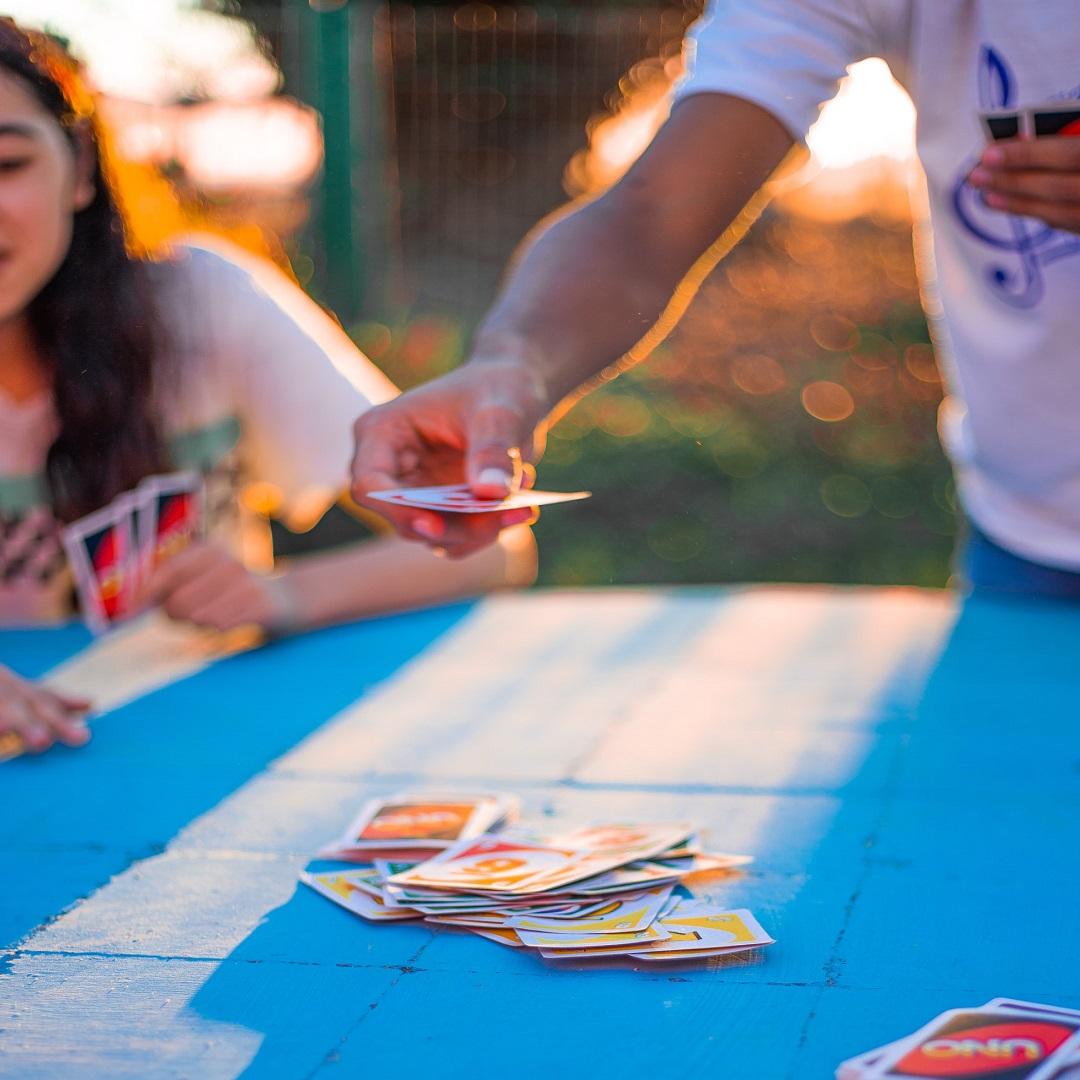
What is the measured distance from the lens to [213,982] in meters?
1.03

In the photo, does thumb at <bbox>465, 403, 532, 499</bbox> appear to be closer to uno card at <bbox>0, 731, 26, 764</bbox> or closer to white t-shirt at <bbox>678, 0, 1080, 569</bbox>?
white t-shirt at <bbox>678, 0, 1080, 569</bbox>

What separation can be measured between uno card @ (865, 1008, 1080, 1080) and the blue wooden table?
0.04m

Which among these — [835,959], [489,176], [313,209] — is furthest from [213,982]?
[489,176]

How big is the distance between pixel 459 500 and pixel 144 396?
0.90 m

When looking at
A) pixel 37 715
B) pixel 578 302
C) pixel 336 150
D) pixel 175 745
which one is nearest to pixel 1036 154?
pixel 578 302

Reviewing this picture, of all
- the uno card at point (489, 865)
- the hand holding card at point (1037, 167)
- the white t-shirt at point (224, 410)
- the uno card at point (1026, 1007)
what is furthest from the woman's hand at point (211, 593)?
the uno card at point (1026, 1007)

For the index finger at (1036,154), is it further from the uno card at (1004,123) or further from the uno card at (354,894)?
the uno card at (354,894)

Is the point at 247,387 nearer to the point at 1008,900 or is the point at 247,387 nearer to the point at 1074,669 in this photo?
the point at 1074,669

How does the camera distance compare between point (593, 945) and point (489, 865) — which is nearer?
point (593, 945)

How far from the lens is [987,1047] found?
876 mm

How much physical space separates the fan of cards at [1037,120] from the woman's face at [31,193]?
110 centimetres

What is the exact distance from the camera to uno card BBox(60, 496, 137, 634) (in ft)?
6.17

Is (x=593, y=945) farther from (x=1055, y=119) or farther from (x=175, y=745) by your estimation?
(x=1055, y=119)

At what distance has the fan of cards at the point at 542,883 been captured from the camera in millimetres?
1063
